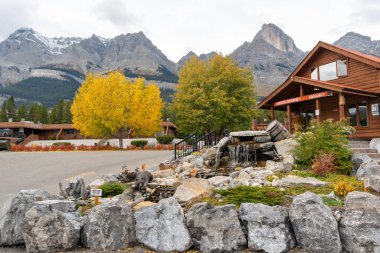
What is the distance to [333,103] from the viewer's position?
21.8 metres

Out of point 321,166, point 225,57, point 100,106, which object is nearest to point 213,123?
point 225,57

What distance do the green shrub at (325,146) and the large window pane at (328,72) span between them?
1162 centimetres

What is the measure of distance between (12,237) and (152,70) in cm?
19822

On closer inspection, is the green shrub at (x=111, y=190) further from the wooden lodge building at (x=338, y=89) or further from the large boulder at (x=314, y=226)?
the wooden lodge building at (x=338, y=89)

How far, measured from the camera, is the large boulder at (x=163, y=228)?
210 inches

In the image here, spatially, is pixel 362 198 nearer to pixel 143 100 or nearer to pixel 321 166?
pixel 321 166

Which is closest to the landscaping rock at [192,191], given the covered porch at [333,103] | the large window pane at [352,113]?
the covered porch at [333,103]

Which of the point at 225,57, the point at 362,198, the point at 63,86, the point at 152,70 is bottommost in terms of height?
the point at 362,198

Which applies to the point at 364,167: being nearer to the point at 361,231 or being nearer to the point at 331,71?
the point at 361,231

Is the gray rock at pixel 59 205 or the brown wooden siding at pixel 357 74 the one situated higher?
the brown wooden siding at pixel 357 74

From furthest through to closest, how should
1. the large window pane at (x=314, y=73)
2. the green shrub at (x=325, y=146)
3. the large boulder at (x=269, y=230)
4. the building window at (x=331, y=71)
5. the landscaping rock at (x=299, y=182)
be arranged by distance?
the large window pane at (x=314, y=73) < the building window at (x=331, y=71) < the green shrub at (x=325, y=146) < the landscaping rock at (x=299, y=182) < the large boulder at (x=269, y=230)

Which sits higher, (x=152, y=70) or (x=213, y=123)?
(x=152, y=70)

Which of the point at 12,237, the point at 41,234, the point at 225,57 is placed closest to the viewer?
the point at 41,234

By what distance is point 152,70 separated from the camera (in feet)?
653
